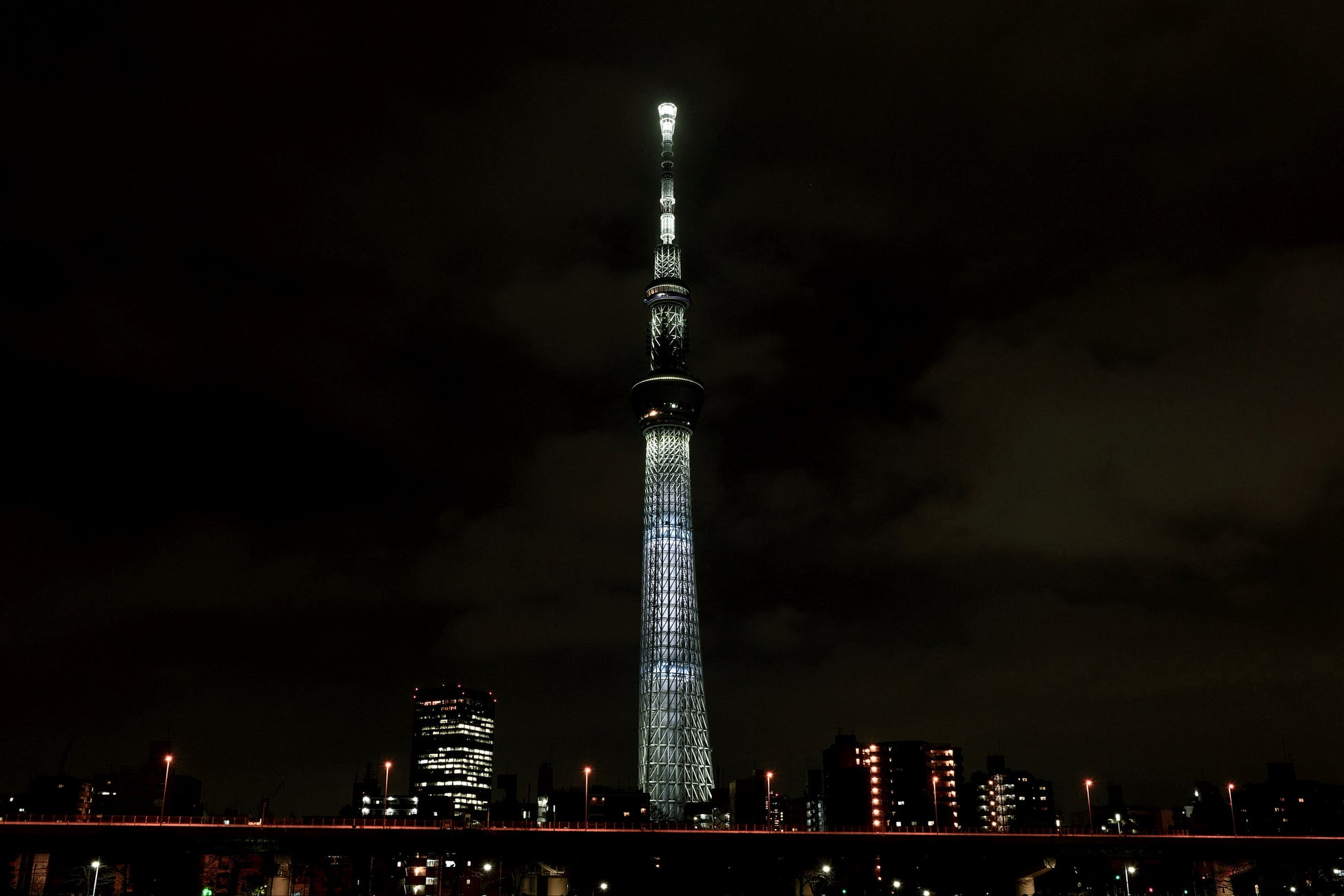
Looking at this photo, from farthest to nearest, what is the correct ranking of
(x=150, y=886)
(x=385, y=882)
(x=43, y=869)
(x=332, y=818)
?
(x=385, y=882) → (x=150, y=886) → (x=43, y=869) → (x=332, y=818)

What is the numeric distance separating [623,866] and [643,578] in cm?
7064

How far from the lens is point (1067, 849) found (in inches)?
5251

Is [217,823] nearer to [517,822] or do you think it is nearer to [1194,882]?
[517,822]

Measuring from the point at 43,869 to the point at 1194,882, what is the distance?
166338 millimetres

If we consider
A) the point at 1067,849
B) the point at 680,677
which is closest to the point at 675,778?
the point at 680,677

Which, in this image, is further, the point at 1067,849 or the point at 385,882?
the point at 385,882

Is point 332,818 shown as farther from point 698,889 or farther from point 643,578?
point 643,578

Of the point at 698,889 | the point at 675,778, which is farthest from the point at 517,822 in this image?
the point at 675,778

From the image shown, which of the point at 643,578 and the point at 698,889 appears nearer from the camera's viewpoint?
the point at 698,889

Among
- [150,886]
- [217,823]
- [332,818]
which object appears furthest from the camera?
[150,886]

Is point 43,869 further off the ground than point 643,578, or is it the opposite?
point 643,578

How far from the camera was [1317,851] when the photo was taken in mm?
136125

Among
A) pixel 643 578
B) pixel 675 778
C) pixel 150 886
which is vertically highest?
pixel 643 578

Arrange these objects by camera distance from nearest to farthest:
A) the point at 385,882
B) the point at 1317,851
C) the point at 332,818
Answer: the point at 332,818, the point at 1317,851, the point at 385,882
